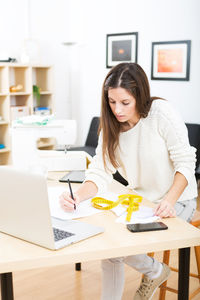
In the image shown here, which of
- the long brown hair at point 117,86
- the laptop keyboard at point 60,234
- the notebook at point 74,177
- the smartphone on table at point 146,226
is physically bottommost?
the notebook at point 74,177

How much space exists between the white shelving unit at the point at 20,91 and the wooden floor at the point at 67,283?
102 inches

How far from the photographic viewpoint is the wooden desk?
1.28m

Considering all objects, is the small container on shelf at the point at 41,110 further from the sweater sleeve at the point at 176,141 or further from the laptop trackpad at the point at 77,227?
the laptop trackpad at the point at 77,227

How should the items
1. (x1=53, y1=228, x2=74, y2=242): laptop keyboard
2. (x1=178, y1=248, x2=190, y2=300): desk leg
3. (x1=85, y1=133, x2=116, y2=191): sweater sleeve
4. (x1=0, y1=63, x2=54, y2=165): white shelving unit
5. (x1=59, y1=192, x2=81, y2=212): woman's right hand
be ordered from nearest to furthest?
(x1=53, y1=228, x2=74, y2=242): laptop keyboard, (x1=178, y1=248, x2=190, y2=300): desk leg, (x1=59, y1=192, x2=81, y2=212): woman's right hand, (x1=85, y1=133, x2=116, y2=191): sweater sleeve, (x1=0, y1=63, x2=54, y2=165): white shelving unit

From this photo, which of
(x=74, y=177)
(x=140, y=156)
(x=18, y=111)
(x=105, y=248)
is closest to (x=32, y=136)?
(x=74, y=177)

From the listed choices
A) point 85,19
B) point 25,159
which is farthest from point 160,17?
point 25,159

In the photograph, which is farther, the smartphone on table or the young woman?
the young woman

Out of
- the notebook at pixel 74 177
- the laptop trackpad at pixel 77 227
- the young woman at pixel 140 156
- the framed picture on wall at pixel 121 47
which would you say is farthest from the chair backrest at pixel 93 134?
the laptop trackpad at pixel 77 227

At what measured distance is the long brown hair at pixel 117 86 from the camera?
1807 millimetres

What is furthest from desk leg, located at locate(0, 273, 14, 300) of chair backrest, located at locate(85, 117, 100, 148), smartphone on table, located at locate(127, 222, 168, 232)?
chair backrest, located at locate(85, 117, 100, 148)

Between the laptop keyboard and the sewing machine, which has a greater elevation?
the sewing machine

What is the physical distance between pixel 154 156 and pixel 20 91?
12.2 feet

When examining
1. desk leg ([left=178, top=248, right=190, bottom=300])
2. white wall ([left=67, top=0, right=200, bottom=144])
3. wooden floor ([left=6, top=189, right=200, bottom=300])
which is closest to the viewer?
desk leg ([left=178, top=248, right=190, bottom=300])

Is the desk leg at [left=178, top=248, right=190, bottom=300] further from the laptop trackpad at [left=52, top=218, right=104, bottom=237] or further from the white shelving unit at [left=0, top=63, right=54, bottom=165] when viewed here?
the white shelving unit at [left=0, top=63, right=54, bottom=165]
